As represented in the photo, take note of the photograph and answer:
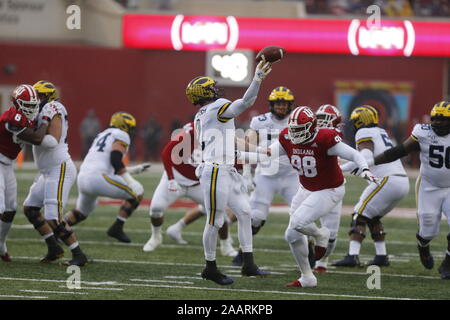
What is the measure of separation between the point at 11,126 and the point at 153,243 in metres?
2.60

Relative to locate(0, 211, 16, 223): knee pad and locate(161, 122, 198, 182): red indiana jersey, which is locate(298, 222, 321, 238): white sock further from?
locate(0, 211, 16, 223): knee pad

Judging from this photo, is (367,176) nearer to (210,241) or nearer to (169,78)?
(210,241)

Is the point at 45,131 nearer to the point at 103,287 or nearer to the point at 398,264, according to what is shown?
the point at 103,287

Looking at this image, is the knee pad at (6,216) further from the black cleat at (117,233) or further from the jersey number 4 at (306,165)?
the jersey number 4 at (306,165)

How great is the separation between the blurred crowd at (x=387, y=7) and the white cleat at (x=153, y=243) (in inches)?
796

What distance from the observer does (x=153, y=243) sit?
1089 cm

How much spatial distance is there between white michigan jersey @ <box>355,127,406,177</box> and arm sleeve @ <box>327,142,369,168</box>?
5.55ft

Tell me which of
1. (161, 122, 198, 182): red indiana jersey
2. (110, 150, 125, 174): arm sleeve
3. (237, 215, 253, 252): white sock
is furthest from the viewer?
(110, 150, 125, 174): arm sleeve

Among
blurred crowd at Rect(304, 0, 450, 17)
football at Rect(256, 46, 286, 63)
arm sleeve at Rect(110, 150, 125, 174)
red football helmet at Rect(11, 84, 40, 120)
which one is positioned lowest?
arm sleeve at Rect(110, 150, 125, 174)

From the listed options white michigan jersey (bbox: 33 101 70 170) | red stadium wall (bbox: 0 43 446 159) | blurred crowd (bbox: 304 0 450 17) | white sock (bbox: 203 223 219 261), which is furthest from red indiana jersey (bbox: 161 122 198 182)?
blurred crowd (bbox: 304 0 450 17)

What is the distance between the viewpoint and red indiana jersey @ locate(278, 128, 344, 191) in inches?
321

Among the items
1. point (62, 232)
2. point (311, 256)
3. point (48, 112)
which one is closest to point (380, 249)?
point (311, 256)
